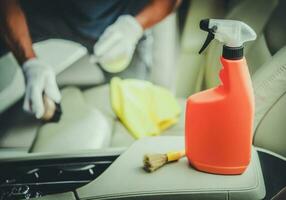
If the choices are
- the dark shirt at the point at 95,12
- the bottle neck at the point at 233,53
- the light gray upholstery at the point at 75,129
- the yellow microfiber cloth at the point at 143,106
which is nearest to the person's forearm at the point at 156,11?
the dark shirt at the point at 95,12

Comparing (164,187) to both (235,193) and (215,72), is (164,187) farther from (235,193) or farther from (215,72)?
(215,72)

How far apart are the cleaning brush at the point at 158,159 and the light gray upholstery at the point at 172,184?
0.01 m

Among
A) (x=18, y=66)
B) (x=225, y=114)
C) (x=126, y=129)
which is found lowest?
(x=126, y=129)

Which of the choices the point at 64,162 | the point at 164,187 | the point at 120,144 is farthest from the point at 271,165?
the point at 64,162

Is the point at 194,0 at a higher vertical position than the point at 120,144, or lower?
higher

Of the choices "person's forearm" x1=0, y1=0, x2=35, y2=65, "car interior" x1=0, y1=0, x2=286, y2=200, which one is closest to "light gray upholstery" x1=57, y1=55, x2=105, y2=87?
"car interior" x1=0, y1=0, x2=286, y2=200

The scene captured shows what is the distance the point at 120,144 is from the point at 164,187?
1.25 feet

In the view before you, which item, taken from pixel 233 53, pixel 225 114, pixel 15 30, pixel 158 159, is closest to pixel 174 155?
pixel 158 159

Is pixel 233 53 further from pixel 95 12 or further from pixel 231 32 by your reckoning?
pixel 95 12

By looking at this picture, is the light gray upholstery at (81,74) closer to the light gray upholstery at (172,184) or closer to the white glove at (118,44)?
the white glove at (118,44)

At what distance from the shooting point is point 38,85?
1.26 metres

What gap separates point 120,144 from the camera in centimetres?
126

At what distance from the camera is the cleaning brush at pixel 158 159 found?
A: 3.16 ft

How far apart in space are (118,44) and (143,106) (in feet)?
0.65
